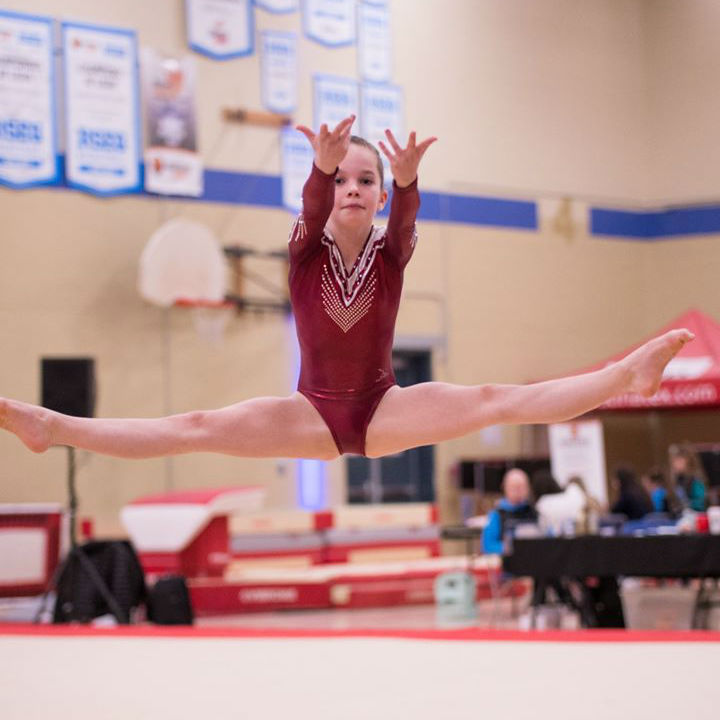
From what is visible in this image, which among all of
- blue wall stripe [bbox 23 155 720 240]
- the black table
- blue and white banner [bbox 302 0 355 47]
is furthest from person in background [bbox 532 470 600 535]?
blue and white banner [bbox 302 0 355 47]

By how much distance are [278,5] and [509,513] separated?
738cm

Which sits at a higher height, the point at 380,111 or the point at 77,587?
the point at 380,111

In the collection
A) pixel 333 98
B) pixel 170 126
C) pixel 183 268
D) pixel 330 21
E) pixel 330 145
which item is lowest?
pixel 330 145

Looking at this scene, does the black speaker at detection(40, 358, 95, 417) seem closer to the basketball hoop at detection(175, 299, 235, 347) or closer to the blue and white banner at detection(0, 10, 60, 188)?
the basketball hoop at detection(175, 299, 235, 347)

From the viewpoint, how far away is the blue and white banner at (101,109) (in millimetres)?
11500

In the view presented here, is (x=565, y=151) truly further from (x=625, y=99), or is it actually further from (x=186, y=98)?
(x=186, y=98)

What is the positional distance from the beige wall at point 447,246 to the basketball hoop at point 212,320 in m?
0.13

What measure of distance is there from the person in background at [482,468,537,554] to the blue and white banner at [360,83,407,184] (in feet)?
19.4

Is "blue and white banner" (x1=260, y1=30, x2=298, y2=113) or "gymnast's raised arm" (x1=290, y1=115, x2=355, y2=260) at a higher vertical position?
"blue and white banner" (x1=260, y1=30, x2=298, y2=113)

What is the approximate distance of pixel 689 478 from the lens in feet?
35.0

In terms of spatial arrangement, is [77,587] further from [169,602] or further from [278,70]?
[278,70]

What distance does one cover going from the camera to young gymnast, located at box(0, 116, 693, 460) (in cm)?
338

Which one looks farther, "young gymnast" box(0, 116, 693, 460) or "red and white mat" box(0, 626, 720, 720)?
"red and white mat" box(0, 626, 720, 720)

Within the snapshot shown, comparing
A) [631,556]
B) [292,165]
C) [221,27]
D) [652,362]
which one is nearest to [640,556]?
[631,556]
